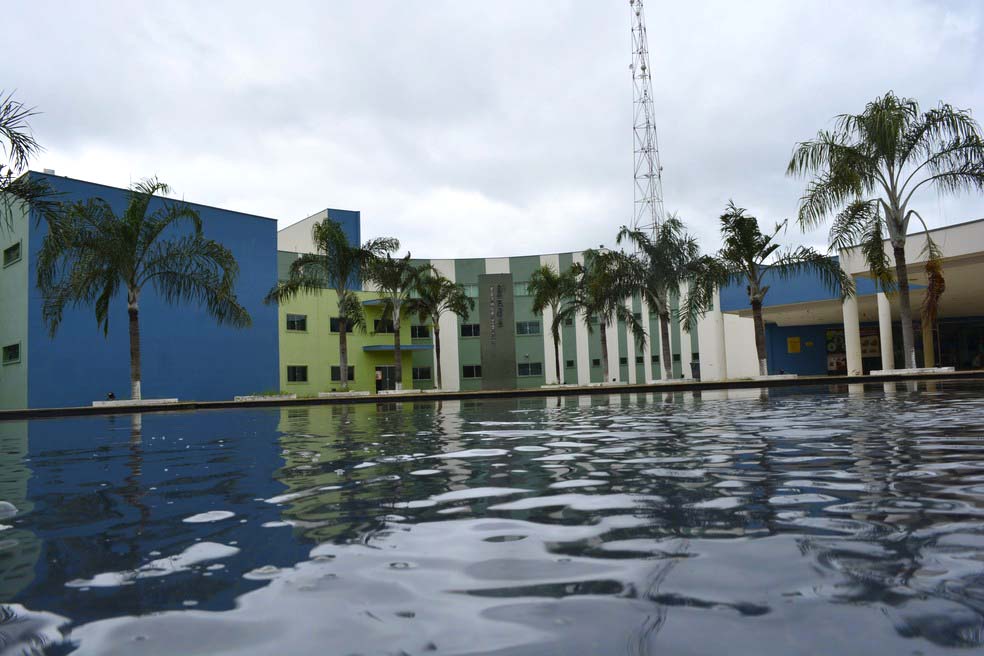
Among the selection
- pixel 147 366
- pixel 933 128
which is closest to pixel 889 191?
pixel 933 128

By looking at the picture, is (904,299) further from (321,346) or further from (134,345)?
(321,346)

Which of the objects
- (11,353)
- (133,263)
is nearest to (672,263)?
(133,263)

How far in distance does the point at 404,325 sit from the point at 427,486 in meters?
42.6

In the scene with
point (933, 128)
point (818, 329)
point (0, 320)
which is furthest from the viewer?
A: point (818, 329)

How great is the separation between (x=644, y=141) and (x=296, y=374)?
2721 centimetres

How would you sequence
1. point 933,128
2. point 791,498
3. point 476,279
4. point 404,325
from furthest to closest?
point 476,279, point 404,325, point 933,128, point 791,498

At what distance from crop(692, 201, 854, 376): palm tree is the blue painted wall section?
22.2 m

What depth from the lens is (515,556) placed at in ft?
7.33

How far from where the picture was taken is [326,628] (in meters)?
1.61

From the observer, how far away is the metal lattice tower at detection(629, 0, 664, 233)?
152 feet

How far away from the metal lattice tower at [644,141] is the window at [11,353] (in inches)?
1380

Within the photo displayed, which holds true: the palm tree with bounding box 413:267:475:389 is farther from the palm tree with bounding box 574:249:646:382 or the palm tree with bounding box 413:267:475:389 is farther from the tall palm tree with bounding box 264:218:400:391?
the palm tree with bounding box 574:249:646:382

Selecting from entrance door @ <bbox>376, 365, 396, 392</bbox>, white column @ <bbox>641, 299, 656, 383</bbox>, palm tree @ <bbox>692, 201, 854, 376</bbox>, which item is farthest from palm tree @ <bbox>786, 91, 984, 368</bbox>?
entrance door @ <bbox>376, 365, 396, 392</bbox>

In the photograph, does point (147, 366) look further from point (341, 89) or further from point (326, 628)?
point (326, 628)
